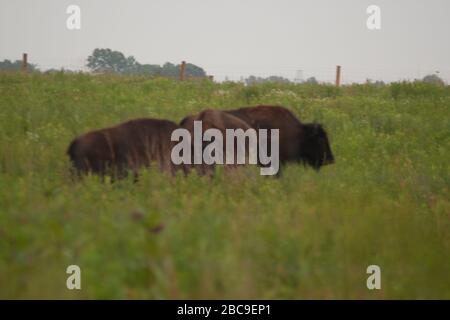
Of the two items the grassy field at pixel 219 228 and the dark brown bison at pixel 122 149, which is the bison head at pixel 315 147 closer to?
the grassy field at pixel 219 228

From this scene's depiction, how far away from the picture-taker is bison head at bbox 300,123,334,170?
426 inches

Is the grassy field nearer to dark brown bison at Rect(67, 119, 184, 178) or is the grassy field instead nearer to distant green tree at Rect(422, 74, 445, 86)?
dark brown bison at Rect(67, 119, 184, 178)

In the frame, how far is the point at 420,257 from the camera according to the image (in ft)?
18.1

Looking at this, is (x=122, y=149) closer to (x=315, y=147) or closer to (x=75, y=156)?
(x=75, y=156)

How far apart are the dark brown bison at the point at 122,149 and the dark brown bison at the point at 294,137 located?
264 centimetres

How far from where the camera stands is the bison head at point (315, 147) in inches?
426

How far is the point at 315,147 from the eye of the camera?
10859mm

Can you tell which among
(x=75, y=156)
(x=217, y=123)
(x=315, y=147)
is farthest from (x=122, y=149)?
(x=315, y=147)

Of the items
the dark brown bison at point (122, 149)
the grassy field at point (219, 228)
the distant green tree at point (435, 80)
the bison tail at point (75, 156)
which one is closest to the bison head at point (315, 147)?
the grassy field at point (219, 228)

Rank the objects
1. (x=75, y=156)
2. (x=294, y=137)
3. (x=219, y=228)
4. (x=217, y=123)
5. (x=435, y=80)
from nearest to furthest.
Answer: (x=219, y=228), (x=75, y=156), (x=217, y=123), (x=294, y=137), (x=435, y=80)

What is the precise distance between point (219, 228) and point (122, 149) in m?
3.76

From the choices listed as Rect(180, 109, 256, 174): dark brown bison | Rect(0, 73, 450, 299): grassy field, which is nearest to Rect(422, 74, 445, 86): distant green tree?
Rect(0, 73, 450, 299): grassy field
